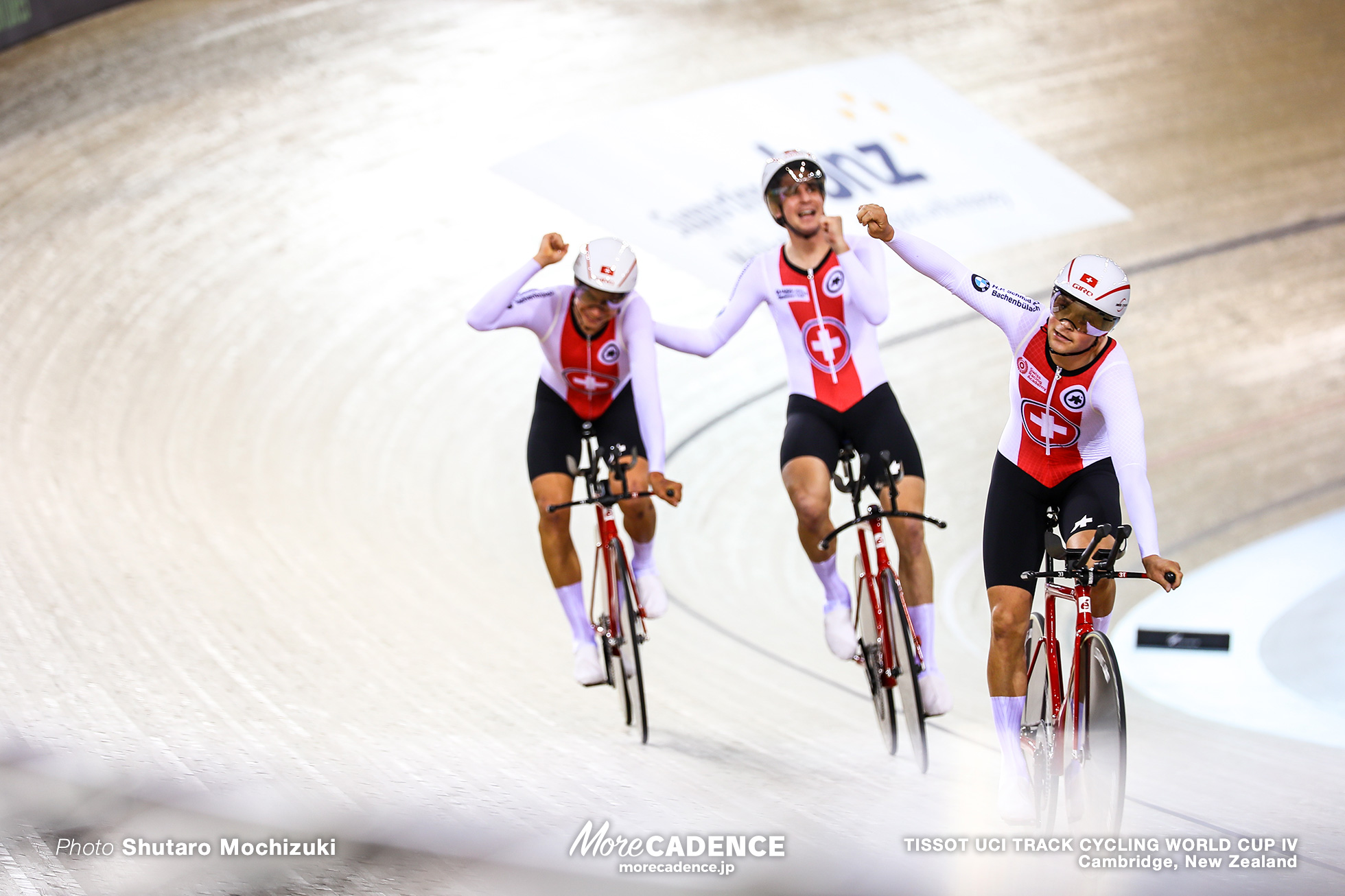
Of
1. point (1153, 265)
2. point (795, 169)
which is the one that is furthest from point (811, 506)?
point (1153, 265)

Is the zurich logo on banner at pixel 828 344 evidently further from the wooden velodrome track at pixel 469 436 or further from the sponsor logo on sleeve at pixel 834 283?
the wooden velodrome track at pixel 469 436

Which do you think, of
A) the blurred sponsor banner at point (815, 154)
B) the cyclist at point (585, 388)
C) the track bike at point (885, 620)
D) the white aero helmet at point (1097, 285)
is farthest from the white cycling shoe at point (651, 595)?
the blurred sponsor banner at point (815, 154)

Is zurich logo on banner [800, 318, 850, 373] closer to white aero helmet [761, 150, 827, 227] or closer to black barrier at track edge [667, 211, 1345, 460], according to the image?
white aero helmet [761, 150, 827, 227]

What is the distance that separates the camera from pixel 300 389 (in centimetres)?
590

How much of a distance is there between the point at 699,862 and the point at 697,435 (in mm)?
3436

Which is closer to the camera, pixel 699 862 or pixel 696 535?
pixel 699 862

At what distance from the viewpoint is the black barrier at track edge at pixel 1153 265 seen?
20.0 feet

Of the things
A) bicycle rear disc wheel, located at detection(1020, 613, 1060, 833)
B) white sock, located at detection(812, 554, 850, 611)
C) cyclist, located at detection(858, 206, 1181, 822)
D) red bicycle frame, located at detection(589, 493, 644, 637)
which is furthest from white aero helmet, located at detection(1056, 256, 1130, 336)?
red bicycle frame, located at detection(589, 493, 644, 637)

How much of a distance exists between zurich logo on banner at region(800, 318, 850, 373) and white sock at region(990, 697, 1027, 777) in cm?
98

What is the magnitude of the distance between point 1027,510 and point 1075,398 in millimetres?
284

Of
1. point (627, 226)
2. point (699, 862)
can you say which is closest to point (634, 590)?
point (699, 862)

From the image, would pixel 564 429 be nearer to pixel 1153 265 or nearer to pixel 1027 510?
pixel 1027 510

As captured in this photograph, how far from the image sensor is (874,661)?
3.45 metres

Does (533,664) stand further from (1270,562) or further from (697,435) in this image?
(1270,562)
